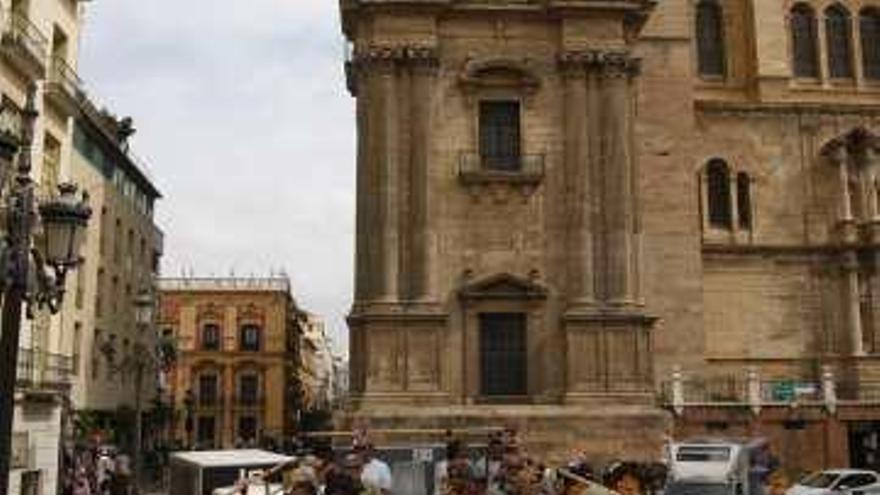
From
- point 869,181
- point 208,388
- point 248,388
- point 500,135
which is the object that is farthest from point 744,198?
point 208,388

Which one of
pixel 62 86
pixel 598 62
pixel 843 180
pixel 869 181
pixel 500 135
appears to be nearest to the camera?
pixel 62 86

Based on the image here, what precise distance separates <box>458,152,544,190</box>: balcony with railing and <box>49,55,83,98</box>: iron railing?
1057 cm

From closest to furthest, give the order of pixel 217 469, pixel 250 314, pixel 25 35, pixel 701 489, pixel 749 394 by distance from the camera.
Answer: pixel 217 469 → pixel 25 35 → pixel 701 489 → pixel 749 394 → pixel 250 314

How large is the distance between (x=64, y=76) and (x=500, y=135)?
487 inches

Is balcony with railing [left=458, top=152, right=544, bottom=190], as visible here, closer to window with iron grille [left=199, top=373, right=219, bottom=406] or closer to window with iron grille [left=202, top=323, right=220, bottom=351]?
window with iron grille [left=202, top=323, right=220, bottom=351]

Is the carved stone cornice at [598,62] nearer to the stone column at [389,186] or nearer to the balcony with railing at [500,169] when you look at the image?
the balcony with railing at [500,169]

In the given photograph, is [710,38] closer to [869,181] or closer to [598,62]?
[869,181]

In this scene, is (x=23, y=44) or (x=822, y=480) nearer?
(x=23, y=44)

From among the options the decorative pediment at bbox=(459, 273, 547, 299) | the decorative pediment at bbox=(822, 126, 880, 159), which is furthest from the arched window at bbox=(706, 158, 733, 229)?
the decorative pediment at bbox=(459, 273, 547, 299)

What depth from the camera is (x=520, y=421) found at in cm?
3306

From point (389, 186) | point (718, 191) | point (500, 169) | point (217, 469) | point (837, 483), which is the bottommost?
point (837, 483)

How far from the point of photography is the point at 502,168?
115 ft

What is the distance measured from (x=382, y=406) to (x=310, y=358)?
283 feet

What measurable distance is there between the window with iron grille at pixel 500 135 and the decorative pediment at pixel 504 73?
51 cm
